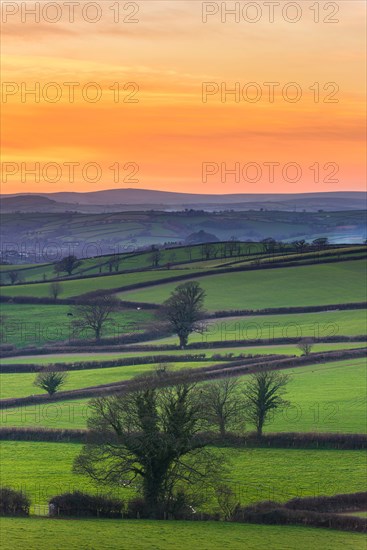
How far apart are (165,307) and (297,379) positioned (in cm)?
3159

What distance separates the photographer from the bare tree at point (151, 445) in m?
56.0

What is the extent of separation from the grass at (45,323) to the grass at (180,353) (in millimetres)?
9616

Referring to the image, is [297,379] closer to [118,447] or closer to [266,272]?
[118,447]

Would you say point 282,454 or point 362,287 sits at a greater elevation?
point 362,287

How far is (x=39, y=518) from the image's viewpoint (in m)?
53.9

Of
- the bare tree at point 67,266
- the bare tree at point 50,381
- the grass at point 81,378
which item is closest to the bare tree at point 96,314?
the grass at point 81,378

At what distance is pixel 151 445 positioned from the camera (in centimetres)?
5553

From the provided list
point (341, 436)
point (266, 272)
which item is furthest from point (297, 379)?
point (266, 272)

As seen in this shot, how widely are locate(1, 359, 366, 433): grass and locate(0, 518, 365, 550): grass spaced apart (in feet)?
71.0

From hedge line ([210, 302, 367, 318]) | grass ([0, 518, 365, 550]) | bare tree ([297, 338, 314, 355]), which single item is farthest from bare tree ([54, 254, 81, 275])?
grass ([0, 518, 365, 550])

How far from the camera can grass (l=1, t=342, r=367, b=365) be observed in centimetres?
10731

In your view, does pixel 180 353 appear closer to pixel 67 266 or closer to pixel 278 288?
pixel 278 288

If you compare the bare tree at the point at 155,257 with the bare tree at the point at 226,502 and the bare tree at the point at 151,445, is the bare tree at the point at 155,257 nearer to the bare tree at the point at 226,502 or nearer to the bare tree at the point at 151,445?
the bare tree at the point at 151,445

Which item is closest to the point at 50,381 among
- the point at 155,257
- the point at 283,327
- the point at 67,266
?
the point at 283,327
